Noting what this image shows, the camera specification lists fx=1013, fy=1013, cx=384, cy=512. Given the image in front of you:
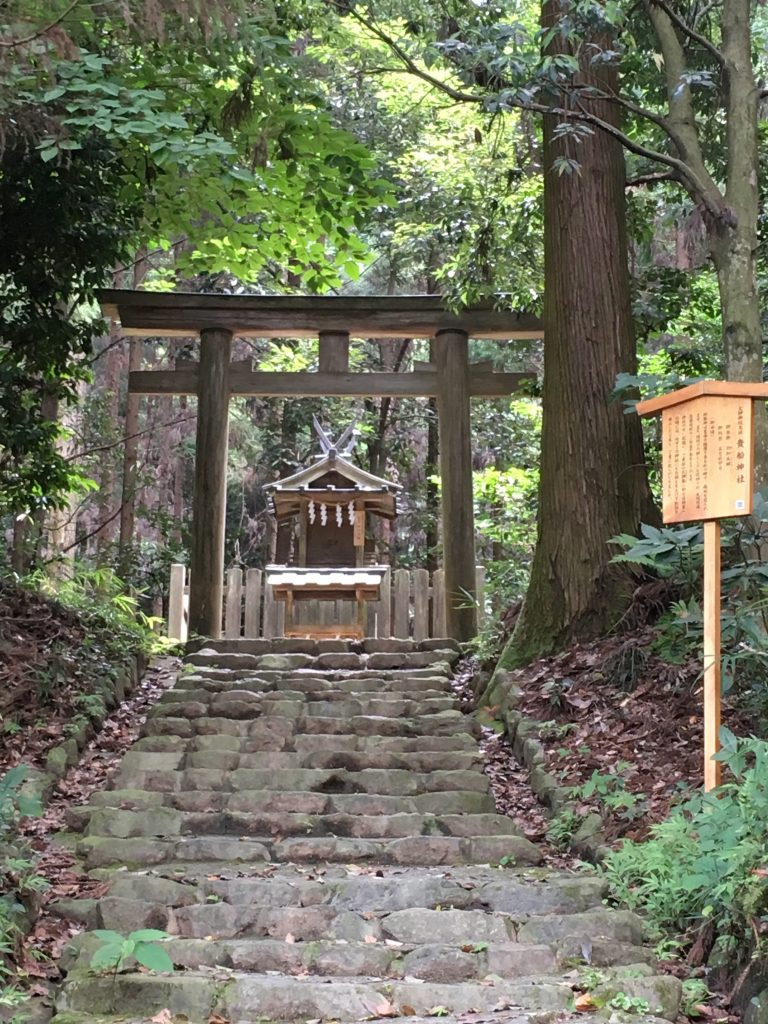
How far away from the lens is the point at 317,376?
1121 cm

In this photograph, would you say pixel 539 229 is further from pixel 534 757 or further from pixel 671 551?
pixel 534 757

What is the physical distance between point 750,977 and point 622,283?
5.66 meters

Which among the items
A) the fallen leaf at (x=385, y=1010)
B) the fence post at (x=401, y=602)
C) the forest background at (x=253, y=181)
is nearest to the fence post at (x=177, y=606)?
the forest background at (x=253, y=181)

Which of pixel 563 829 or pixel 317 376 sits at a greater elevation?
pixel 317 376

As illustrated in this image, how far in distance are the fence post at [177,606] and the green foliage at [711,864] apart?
807 cm

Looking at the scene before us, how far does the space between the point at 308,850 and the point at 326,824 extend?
0.39 metres

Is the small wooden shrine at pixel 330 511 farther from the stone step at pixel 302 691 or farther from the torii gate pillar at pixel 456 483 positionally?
the stone step at pixel 302 691

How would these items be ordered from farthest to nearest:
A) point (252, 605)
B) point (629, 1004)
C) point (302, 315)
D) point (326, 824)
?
point (252, 605), point (302, 315), point (326, 824), point (629, 1004)

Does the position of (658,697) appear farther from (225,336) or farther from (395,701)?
(225,336)

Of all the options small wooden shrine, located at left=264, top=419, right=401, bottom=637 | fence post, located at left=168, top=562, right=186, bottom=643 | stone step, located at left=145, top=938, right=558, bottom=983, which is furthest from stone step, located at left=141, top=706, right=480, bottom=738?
small wooden shrine, located at left=264, top=419, right=401, bottom=637

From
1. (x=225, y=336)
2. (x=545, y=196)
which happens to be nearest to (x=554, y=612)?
(x=545, y=196)

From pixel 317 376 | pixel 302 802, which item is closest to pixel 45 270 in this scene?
pixel 317 376

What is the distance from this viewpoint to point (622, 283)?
8.00m

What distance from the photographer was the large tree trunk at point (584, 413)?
7.46m
